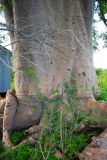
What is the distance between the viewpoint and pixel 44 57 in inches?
286

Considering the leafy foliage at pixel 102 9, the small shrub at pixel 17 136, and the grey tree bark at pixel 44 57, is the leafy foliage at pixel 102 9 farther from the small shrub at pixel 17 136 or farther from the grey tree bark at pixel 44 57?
the small shrub at pixel 17 136

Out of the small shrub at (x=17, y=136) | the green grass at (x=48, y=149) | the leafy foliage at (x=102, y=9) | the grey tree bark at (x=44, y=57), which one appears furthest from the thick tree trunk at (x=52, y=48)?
the leafy foliage at (x=102, y=9)

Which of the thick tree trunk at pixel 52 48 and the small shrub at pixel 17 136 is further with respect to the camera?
the thick tree trunk at pixel 52 48

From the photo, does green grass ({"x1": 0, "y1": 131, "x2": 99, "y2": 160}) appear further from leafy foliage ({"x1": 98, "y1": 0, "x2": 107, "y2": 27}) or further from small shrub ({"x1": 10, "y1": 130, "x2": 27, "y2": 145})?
leafy foliage ({"x1": 98, "y1": 0, "x2": 107, "y2": 27})

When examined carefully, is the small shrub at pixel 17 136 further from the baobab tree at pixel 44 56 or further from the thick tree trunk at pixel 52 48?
the thick tree trunk at pixel 52 48

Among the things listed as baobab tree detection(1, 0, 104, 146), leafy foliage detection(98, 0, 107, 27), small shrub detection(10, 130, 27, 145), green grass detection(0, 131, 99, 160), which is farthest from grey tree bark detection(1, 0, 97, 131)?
leafy foliage detection(98, 0, 107, 27)

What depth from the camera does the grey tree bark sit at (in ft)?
23.6

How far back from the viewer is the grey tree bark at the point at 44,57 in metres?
7.20

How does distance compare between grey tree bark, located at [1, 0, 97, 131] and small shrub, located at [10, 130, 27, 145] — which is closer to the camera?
small shrub, located at [10, 130, 27, 145]

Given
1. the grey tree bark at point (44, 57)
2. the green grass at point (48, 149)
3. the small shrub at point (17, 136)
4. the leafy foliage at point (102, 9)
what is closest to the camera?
the green grass at point (48, 149)

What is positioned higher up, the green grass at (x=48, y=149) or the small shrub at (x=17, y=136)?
the small shrub at (x=17, y=136)

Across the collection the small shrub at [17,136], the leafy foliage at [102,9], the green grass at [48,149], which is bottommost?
the green grass at [48,149]

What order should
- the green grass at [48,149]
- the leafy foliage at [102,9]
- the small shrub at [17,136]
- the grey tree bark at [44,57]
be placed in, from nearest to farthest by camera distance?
the green grass at [48,149]
the small shrub at [17,136]
the grey tree bark at [44,57]
the leafy foliage at [102,9]

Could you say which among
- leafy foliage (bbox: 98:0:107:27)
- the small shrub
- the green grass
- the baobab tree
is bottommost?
the green grass
